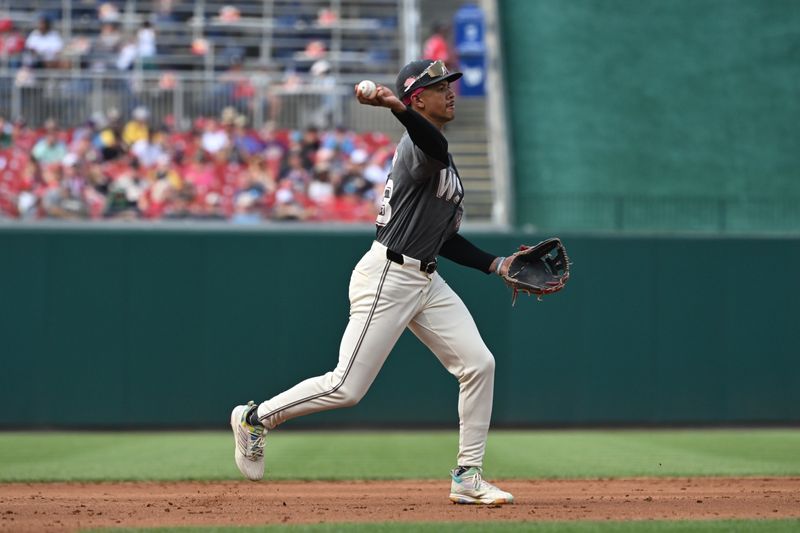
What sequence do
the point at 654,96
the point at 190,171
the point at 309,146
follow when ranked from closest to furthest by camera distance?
the point at 190,171
the point at 309,146
the point at 654,96

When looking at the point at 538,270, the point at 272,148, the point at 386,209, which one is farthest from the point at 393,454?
the point at 272,148

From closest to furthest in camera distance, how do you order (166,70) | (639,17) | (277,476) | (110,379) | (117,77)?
(277,476) < (110,379) < (117,77) < (166,70) < (639,17)

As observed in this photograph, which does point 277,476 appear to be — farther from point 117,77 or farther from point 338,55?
point 338,55

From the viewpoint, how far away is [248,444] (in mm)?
6480

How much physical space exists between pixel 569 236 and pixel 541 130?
6.34 metres

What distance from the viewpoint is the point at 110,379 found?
1379 centimetres

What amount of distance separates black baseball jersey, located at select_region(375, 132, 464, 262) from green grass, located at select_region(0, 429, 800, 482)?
275 cm

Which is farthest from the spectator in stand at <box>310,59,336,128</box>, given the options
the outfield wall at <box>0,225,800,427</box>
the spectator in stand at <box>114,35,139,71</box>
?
the outfield wall at <box>0,225,800,427</box>

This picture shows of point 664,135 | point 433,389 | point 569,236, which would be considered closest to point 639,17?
point 664,135

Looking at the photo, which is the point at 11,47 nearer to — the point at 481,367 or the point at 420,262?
the point at 420,262

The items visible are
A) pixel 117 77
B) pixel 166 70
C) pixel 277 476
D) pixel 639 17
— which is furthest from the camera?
pixel 639 17

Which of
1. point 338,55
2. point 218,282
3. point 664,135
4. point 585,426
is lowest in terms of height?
point 585,426

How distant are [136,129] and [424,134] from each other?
11.1m

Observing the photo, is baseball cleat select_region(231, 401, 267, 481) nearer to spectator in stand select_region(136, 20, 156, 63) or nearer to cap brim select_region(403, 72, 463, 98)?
cap brim select_region(403, 72, 463, 98)
